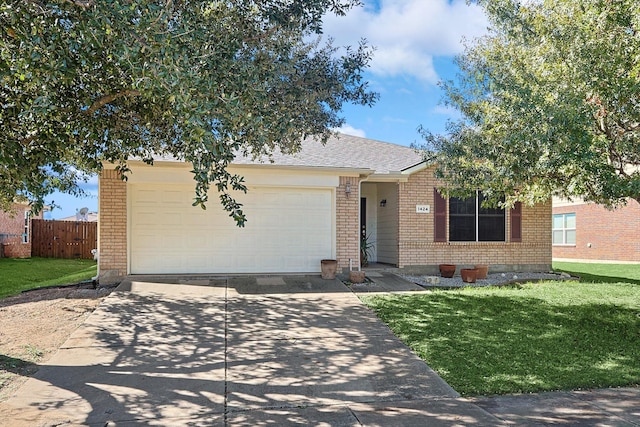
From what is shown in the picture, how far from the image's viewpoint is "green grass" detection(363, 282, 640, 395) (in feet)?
18.0

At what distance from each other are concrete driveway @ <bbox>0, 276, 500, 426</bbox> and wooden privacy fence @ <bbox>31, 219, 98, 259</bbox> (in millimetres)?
15237

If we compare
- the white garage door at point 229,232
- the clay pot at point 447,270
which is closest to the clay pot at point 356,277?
the white garage door at point 229,232

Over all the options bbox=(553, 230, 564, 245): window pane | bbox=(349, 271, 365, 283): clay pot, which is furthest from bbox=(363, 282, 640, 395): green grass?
bbox=(553, 230, 564, 245): window pane

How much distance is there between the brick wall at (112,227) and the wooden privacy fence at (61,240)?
1263 centimetres

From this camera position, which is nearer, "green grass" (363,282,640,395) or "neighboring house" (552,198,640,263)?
"green grass" (363,282,640,395)

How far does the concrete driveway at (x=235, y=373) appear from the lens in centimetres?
452

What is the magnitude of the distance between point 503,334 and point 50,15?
299 inches

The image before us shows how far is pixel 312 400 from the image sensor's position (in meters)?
4.88

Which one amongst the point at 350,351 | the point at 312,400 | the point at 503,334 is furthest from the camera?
the point at 503,334

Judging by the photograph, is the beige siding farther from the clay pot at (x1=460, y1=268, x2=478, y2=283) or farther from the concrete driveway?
the concrete driveway

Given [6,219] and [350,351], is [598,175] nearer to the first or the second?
[350,351]

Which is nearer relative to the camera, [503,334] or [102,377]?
[102,377]

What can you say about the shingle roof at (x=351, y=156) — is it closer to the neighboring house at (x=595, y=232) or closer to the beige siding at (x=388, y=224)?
the beige siding at (x=388, y=224)

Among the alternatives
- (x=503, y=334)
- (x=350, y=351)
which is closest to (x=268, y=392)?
(x=350, y=351)
